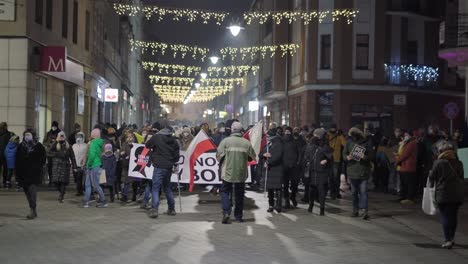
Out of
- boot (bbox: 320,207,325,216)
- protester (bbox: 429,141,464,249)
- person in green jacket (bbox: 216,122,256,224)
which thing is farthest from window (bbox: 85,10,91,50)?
protester (bbox: 429,141,464,249)

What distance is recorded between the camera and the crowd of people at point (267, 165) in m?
12.8

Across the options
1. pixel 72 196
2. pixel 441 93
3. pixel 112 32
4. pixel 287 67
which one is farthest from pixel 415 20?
pixel 72 196

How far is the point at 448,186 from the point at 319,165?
13.7 feet

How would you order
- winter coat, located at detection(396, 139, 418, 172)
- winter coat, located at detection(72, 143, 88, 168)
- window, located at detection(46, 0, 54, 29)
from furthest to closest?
window, located at detection(46, 0, 54, 29)
winter coat, located at detection(396, 139, 418, 172)
winter coat, located at detection(72, 143, 88, 168)

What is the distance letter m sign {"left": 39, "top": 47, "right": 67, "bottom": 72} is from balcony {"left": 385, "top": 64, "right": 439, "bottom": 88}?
20.7m

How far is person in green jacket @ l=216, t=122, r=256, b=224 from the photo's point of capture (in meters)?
12.9

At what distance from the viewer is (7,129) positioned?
20.1 metres

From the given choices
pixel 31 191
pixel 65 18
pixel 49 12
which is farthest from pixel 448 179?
pixel 65 18

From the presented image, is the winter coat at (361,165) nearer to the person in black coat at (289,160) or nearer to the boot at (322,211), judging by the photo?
the boot at (322,211)

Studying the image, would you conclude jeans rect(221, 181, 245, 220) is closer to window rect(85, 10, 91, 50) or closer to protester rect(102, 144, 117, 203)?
protester rect(102, 144, 117, 203)

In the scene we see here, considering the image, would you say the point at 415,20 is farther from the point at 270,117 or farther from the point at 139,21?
the point at 139,21

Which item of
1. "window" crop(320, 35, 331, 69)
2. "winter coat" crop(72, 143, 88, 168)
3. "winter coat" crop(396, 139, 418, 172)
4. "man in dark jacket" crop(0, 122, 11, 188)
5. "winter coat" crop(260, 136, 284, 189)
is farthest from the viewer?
"window" crop(320, 35, 331, 69)

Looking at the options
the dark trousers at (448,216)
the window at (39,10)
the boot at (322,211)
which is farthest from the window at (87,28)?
the dark trousers at (448,216)

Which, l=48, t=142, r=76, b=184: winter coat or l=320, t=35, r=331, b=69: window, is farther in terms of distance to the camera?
l=320, t=35, r=331, b=69: window
